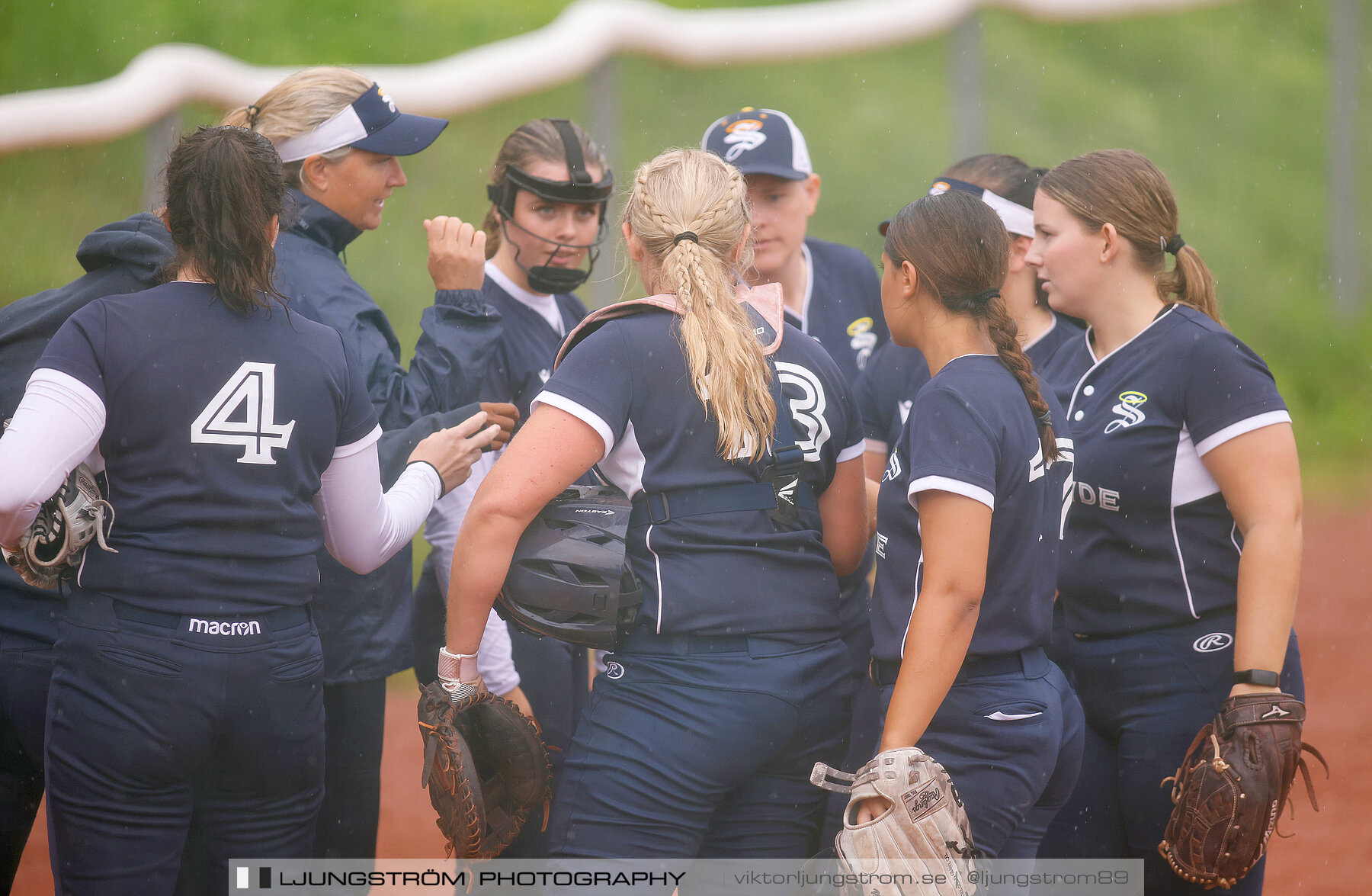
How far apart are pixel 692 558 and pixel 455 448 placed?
30.0 inches

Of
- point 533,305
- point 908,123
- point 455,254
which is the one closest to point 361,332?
point 455,254

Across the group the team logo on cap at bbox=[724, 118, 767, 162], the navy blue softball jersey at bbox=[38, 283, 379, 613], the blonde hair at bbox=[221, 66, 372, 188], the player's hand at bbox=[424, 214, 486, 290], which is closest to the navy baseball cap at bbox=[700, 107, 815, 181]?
the team logo on cap at bbox=[724, 118, 767, 162]

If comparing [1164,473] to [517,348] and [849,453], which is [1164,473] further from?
[517,348]

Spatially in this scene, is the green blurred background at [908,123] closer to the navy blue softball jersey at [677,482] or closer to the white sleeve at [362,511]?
the white sleeve at [362,511]

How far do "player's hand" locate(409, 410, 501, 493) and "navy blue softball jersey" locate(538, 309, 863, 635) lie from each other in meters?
0.54

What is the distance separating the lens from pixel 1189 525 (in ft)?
8.66

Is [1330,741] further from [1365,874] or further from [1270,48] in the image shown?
[1270,48]

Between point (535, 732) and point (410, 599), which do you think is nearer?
point (535, 732)

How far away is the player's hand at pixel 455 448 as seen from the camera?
2773mm

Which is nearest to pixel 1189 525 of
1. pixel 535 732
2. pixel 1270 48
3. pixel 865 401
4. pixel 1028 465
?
pixel 1028 465

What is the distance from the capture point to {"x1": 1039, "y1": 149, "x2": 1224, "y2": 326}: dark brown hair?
2830 millimetres

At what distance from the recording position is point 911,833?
2.15 metres

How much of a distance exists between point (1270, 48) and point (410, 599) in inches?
595

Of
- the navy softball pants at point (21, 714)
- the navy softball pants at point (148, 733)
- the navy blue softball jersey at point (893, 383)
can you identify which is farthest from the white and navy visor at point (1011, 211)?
the navy softball pants at point (21, 714)
